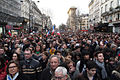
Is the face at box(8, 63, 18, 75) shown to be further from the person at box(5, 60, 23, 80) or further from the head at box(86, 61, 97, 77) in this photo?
the head at box(86, 61, 97, 77)

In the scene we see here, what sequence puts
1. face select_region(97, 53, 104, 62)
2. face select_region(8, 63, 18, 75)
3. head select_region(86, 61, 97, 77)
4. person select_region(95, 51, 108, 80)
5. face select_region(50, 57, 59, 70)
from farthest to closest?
1. face select_region(97, 53, 104, 62)
2. person select_region(95, 51, 108, 80)
3. face select_region(50, 57, 59, 70)
4. face select_region(8, 63, 18, 75)
5. head select_region(86, 61, 97, 77)

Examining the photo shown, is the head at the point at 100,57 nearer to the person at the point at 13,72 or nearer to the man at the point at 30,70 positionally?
the man at the point at 30,70

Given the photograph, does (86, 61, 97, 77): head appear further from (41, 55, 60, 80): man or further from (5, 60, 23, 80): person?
(5, 60, 23, 80): person

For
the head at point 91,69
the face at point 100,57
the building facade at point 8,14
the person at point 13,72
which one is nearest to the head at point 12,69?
the person at point 13,72

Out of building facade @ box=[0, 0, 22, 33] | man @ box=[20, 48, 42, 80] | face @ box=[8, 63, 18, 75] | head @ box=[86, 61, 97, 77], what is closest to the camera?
head @ box=[86, 61, 97, 77]

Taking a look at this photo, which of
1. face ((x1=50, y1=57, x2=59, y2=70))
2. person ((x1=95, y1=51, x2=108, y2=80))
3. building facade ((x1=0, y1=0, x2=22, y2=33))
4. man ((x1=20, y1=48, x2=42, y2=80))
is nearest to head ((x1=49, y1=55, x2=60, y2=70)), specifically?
face ((x1=50, y1=57, x2=59, y2=70))

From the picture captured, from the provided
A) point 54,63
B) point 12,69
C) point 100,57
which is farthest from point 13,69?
point 100,57

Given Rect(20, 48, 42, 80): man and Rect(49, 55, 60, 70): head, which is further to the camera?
Rect(20, 48, 42, 80): man

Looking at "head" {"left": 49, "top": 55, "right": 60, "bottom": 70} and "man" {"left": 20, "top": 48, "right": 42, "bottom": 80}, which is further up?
"head" {"left": 49, "top": 55, "right": 60, "bottom": 70}

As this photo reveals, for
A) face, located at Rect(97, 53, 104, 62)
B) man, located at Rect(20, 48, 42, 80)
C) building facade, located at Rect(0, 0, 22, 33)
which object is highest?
building facade, located at Rect(0, 0, 22, 33)

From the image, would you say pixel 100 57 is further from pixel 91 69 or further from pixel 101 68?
pixel 91 69

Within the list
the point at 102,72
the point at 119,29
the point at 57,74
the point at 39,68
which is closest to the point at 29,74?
the point at 39,68

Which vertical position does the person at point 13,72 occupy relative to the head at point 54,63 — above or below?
below

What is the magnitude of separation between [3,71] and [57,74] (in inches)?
97.2
